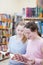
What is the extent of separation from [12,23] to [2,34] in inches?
28.2

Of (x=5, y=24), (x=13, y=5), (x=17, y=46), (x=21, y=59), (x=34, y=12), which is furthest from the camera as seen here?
(x=13, y=5)

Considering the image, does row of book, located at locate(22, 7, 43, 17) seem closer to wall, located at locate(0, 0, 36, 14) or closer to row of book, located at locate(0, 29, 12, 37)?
row of book, located at locate(0, 29, 12, 37)

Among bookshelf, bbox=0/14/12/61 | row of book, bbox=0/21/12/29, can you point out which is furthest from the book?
row of book, bbox=0/21/12/29

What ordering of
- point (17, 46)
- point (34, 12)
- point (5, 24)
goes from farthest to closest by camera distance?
point (5, 24) → point (34, 12) → point (17, 46)

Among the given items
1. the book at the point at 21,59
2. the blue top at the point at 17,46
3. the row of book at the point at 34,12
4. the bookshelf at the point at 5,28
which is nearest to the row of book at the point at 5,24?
the bookshelf at the point at 5,28

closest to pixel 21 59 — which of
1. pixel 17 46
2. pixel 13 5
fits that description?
pixel 17 46

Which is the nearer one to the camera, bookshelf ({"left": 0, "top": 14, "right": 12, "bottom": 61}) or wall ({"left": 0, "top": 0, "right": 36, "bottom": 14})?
bookshelf ({"left": 0, "top": 14, "right": 12, "bottom": 61})

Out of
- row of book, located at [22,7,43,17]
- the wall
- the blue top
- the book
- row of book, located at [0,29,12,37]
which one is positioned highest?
the wall

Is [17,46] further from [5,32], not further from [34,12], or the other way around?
[5,32]

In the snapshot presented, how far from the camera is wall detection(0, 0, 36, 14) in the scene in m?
8.03

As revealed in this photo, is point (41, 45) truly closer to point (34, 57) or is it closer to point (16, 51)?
point (34, 57)

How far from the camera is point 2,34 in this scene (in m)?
7.51

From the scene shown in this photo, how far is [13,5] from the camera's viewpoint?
8383mm

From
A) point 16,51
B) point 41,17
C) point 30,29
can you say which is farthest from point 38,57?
point 41,17
